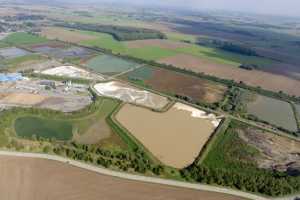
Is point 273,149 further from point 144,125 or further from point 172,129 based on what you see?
point 144,125

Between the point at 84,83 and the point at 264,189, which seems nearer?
the point at 264,189

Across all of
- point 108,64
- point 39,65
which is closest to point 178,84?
point 108,64

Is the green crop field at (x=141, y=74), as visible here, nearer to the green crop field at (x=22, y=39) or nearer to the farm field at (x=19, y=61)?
the farm field at (x=19, y=61)

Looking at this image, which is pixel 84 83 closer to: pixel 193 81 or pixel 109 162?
pixel 193 81

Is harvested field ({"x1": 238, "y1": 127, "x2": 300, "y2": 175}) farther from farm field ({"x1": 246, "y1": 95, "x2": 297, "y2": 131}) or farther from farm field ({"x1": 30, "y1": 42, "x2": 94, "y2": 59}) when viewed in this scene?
farm field ({"x1": 30, "y1": 42, "x2": 94, "y2": 59})

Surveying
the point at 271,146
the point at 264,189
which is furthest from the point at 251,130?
the point at 264,189

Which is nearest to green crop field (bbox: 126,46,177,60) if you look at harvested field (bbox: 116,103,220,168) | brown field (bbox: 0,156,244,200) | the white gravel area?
the white gravel area

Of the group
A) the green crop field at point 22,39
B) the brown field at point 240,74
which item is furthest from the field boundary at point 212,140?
the green crop field at point 22,39
